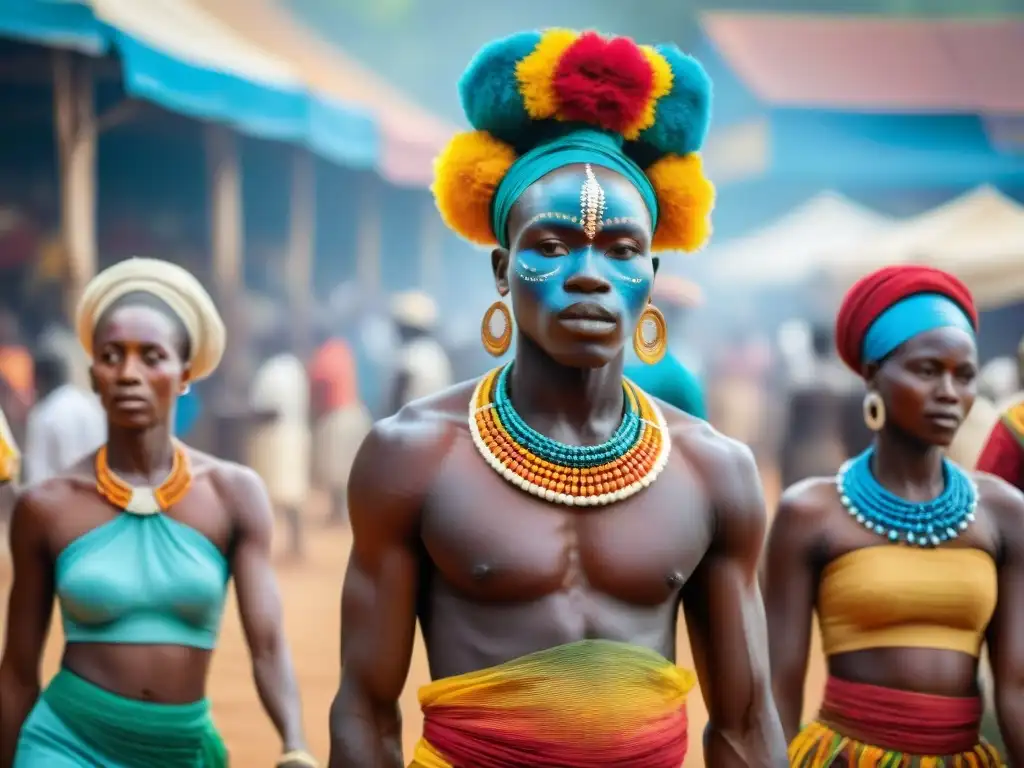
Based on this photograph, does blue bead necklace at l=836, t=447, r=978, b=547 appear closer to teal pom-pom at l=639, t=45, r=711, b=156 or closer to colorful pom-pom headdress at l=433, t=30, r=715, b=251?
colorful pom-pom headdress at l=433, t=30, r=715, b=251

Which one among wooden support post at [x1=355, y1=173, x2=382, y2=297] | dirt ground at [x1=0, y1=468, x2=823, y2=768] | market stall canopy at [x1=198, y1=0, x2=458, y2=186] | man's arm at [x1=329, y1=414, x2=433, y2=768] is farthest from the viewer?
wooden support post at [x1=355, y1=173, x2=382, y2=297]

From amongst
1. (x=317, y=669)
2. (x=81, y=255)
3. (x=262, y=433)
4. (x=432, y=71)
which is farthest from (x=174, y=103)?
(x=432, y=71)

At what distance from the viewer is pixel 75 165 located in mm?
11352

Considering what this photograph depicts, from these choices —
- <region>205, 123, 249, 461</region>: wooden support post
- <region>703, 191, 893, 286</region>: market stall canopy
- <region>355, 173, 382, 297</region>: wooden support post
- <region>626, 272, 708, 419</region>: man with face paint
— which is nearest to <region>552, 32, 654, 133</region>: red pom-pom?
<region>626, 272, 708, 419</region>: man with face paint

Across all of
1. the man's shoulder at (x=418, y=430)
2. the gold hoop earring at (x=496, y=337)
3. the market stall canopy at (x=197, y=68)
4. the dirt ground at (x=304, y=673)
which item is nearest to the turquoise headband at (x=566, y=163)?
the gold hoop earring at (x=496, y=337)

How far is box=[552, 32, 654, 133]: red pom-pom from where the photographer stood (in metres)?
2.73

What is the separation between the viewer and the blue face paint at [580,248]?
261cm

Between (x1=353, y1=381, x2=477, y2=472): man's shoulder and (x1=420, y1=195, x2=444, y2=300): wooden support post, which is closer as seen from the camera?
(x1=353, y1=381, x2=477, y2=472): man's shoulder

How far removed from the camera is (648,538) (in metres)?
2.62

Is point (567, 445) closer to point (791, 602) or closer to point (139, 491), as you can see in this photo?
point (791, 602)

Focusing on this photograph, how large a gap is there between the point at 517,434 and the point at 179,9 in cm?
1198

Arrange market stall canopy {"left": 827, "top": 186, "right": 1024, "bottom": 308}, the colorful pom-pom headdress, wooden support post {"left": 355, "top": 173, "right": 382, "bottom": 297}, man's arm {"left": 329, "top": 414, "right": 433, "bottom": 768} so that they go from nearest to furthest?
man's arm {"left": 329, "top": 414, "right": 433, "bottom": 768} → the colorful pom-pom headdress → market stall canopy {"left": 827, "top": 186, "right": 1024, "bottom": 308} → wooden support post {"left": 355, "top": 173, "right": 382, "bottom": 297}

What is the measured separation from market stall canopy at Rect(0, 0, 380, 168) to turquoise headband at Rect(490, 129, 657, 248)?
8.91m

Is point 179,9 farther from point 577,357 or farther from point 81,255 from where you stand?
point 577,357
